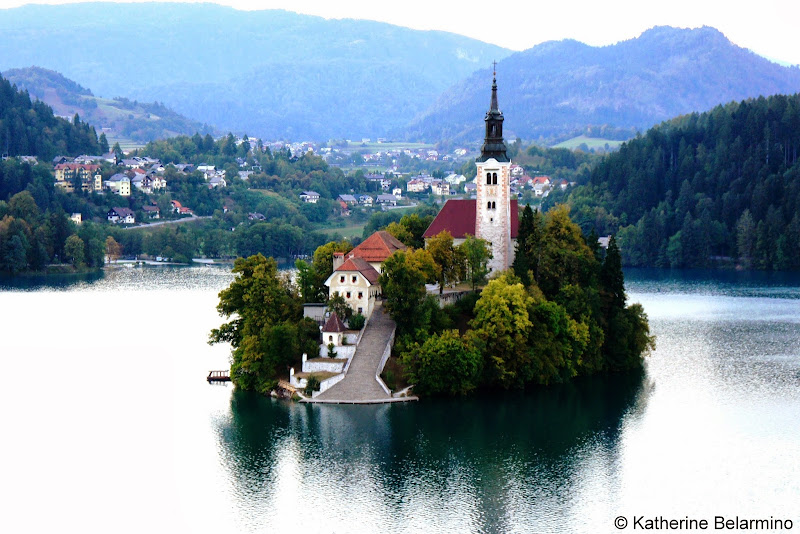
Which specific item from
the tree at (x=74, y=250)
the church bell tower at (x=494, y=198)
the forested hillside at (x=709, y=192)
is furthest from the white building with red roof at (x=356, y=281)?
the forested hillside at (x=709, y=192)

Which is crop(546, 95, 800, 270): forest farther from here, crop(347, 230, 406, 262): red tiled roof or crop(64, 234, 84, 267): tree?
crop(347, 230, 406, 262): red tiled roof

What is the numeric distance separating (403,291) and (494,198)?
11.2 meters

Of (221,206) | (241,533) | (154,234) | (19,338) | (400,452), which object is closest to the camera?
(241,533)

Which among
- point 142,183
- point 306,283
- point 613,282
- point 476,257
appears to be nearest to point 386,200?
point 142,183

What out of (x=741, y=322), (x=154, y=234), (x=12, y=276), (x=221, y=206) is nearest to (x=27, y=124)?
(x=221, y=206)

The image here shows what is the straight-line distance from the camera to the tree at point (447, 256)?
194 ft

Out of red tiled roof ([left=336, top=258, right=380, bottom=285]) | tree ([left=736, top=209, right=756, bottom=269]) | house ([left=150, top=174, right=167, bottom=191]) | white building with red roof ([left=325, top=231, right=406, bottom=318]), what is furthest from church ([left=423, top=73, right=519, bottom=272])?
house ([left=150, top=174, right=167, bottom=191])

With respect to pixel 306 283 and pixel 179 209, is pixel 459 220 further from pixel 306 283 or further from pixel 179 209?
pixel 179 209

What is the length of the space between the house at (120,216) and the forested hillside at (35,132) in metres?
23.2

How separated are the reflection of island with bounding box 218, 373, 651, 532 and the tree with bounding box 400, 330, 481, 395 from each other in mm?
982

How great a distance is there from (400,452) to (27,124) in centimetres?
13400

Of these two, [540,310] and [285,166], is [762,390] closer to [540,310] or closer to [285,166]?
[540,310]

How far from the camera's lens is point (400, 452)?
43.1 meters

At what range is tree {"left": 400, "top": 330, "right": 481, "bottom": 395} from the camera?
5006 cm
